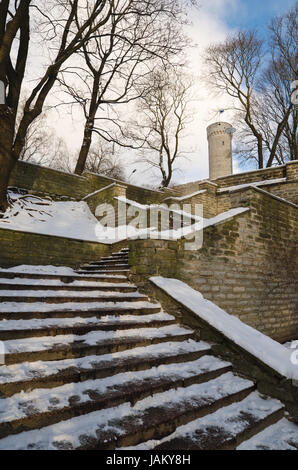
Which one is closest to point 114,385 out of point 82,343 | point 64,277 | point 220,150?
point 82,343

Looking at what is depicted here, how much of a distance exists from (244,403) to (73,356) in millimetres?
1868

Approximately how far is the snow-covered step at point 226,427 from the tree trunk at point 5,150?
7.03 m

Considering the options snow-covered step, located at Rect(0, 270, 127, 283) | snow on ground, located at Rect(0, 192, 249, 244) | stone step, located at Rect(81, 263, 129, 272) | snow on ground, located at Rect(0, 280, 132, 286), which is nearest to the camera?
snow on ground, located at Rect(0, 280, 132, 286)

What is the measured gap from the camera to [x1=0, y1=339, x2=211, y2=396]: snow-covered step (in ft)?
7.41

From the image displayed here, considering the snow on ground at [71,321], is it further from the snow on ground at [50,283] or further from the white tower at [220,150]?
the white tower at [220,150]

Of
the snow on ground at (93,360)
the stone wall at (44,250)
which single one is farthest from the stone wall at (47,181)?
the snow on ground at (93,360)

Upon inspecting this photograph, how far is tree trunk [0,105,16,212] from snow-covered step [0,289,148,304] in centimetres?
438

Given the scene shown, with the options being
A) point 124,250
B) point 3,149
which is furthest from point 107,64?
point 124,250

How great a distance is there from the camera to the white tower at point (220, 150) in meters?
25.7

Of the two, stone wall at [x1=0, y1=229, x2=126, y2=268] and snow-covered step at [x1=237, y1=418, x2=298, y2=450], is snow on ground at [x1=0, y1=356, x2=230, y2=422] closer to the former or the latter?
snow-covered step at [x1=237, y1=418, x2=298, y2=450]

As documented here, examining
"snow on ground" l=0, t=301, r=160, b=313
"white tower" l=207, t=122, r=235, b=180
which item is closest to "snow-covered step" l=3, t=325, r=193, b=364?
"snow on ground" l=0, t=301, r=160, b=313

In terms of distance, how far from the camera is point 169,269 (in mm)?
5027

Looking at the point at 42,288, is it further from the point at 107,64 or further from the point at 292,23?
the point at 292,23

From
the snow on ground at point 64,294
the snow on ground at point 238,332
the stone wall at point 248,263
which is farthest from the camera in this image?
the stone wall at point 248,263
